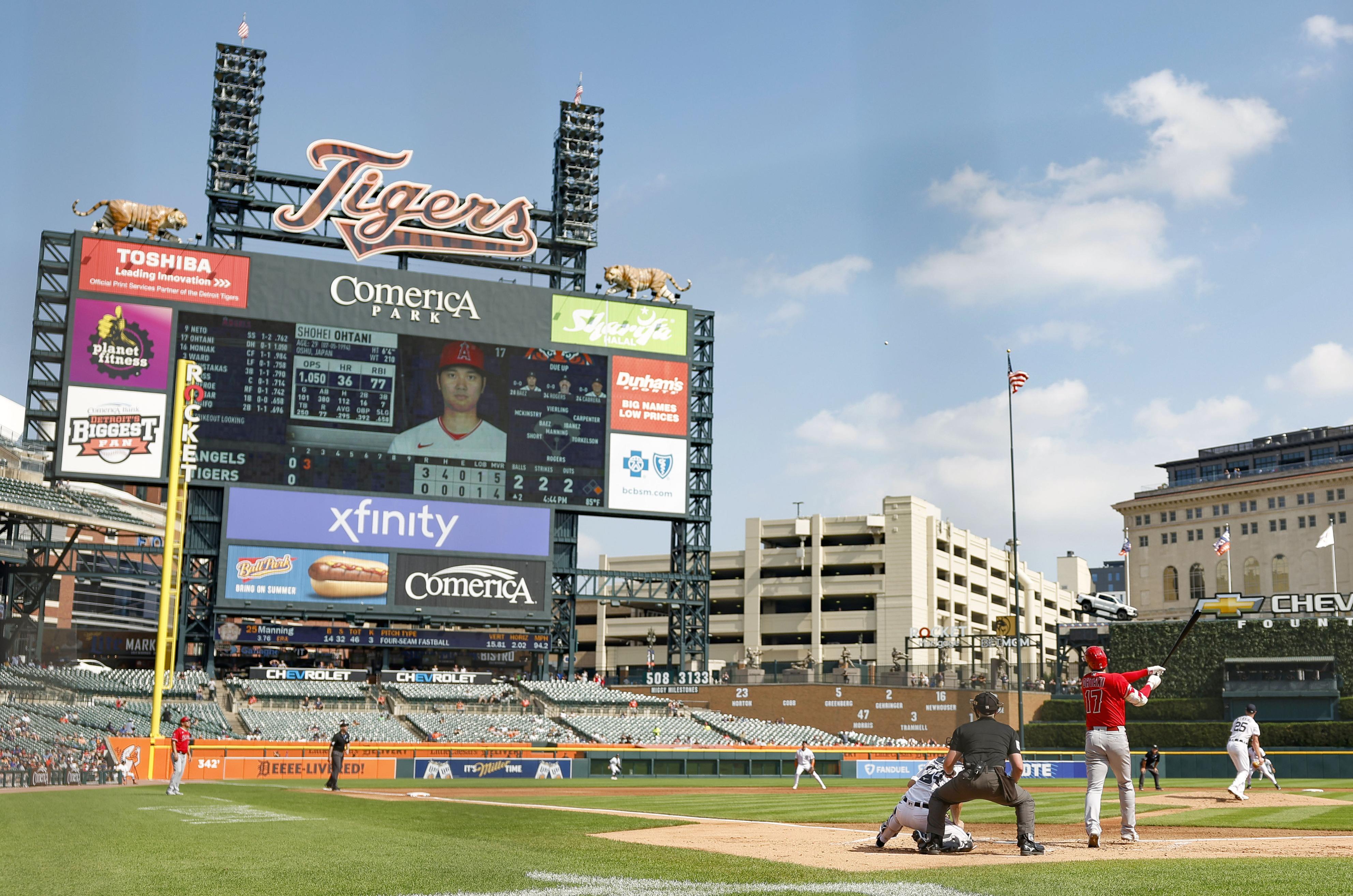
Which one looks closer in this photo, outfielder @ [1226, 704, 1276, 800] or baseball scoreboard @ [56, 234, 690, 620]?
outfielder @ [1226, 704, 1276, 800]

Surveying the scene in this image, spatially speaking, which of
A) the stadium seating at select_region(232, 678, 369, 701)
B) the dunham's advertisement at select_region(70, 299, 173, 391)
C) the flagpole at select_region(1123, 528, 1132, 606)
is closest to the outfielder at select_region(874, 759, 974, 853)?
the stadium seating at select_region(232, 678, 369, 701)

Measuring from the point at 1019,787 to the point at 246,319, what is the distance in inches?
1977

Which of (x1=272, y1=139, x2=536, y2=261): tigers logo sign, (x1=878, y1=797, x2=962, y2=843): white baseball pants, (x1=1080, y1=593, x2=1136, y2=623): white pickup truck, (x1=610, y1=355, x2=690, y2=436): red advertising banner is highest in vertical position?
(x1=272, y1=139, x2=536, y2=261): tigers logo sign

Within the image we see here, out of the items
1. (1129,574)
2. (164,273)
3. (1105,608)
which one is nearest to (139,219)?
(164,273)

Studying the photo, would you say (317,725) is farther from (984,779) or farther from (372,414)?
(984,779)

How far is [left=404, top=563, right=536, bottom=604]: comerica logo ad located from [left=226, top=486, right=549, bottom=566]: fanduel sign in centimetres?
77

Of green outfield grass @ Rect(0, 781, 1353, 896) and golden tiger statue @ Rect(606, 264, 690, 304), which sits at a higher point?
golden tiger statue @ Rect(606, 264, 690, 304)

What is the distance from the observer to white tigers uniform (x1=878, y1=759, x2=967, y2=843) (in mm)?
12695

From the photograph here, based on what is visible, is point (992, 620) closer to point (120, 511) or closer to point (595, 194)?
point (595, 194)

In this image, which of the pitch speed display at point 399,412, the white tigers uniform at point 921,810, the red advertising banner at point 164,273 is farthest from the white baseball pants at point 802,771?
the red advertising banner at point 164,273

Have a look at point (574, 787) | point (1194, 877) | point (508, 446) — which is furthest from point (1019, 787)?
point (508, 446)

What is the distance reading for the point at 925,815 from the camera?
1280cm

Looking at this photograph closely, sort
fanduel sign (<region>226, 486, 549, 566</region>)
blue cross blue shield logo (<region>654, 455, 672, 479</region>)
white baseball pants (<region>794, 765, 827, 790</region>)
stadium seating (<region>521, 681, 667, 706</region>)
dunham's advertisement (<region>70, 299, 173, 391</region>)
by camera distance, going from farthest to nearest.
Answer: blue cross blue shield logo (<region>654, 455, 672, 479</region>) < stadium seating (<region>521, 681, 667, 706</region>) < fanduel sign (<region>226, 486, 549, 566</region>) < dunham's advertisement (<region>70, 299, 173, 391</region>) < white baseball pants (<region>794, 765, 827, 790</region>)

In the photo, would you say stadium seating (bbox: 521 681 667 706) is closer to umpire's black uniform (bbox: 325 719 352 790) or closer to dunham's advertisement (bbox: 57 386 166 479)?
dunham's advertisement (bbox: 57 386 166 479)
